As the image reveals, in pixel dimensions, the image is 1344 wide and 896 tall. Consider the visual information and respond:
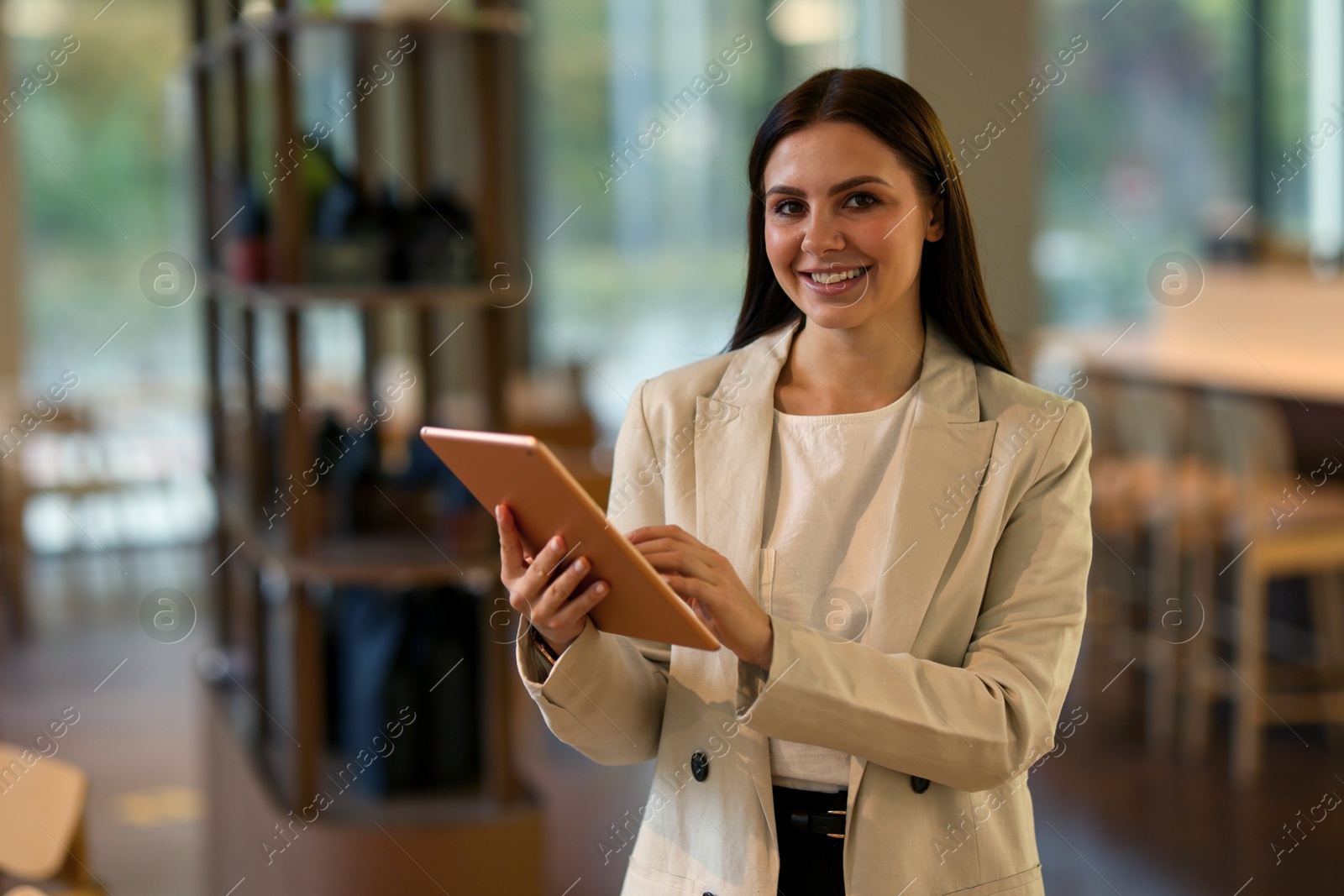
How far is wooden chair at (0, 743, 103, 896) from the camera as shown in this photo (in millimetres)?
2238

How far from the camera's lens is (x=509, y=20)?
271 centimetres

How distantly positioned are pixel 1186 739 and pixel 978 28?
2732 millimetres

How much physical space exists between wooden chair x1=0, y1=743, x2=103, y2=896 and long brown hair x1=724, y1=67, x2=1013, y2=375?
1528 millimetres

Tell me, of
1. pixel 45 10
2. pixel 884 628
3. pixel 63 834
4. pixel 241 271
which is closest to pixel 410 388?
pixel 45 10

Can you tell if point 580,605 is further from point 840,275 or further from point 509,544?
point 840,275

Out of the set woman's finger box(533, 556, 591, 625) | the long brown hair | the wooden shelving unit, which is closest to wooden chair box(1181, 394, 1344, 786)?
the wooden shelving unit

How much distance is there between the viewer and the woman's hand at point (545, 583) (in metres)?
1.26

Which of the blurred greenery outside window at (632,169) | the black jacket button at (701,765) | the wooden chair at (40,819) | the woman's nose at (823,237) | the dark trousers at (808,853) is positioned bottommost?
the wooden chair at (40,819)

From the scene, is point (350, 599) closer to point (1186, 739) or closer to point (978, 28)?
point (1186, 739)

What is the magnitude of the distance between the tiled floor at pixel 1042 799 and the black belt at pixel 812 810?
1965mm

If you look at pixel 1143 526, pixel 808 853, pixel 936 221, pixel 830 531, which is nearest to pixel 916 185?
pixel 936 221

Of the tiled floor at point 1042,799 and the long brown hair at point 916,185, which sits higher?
the long brown hair at point 916,185

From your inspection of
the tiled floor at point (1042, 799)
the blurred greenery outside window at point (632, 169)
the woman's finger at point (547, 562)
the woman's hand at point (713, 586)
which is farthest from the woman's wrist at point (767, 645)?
the blurred greenery outside window at point (632, 169)

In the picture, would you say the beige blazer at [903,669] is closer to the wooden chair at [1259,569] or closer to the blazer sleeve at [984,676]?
the blazer sleeve at [984,676]
